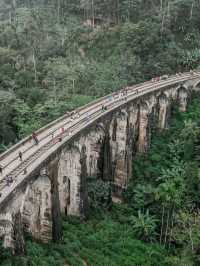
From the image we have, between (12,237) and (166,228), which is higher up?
(12,237)

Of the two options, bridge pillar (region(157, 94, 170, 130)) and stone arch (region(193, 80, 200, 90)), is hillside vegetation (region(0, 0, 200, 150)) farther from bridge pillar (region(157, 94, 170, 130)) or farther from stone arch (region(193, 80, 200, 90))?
bridge pillar (region(157, 94, 170, 130))

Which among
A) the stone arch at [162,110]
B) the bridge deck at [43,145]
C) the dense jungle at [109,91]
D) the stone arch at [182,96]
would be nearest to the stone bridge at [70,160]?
the bridge deck at [43,145]

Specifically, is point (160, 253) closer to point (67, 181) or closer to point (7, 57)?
point (67, 181)

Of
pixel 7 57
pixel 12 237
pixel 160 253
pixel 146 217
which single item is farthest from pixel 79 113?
pixel 7 57

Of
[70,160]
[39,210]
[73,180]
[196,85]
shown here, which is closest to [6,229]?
[39,210]

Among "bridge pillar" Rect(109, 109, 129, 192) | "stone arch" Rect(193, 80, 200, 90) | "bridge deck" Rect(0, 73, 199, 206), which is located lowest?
"bridge pillar" Rect(109, 109, 129, 192)

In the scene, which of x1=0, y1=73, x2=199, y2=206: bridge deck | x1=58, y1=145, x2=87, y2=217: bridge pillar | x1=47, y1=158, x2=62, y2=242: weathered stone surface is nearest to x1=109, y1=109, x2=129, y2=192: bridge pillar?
x1=0, y1=73, x2=199, y2=206: bridge deck
